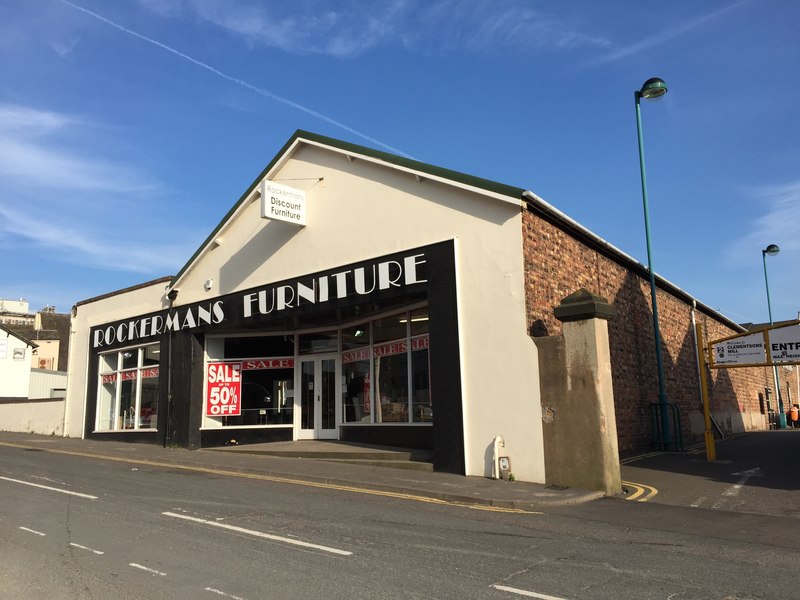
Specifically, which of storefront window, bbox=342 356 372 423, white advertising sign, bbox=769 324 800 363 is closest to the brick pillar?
white advertising sign, bbox=769 324 800 363

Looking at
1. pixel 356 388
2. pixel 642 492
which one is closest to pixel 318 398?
pixel 356 388

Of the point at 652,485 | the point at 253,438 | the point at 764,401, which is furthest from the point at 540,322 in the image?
the point at 764,401

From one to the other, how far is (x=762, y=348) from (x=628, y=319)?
3590 millimetres

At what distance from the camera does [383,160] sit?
48.7ft

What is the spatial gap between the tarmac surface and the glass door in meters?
0.74

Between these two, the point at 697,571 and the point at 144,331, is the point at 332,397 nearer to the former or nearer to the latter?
the point at 144,331

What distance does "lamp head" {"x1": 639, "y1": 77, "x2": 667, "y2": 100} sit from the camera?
16422mm

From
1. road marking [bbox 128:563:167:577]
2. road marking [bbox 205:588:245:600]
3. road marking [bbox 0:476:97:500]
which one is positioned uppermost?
road marking [bbox 0:476:97:500]

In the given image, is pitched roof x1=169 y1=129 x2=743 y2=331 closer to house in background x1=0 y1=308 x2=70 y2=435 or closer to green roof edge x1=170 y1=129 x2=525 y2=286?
green roof edge x1=170 y1=129 x2=525 y2=286

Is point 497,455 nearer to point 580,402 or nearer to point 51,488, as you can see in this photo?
point 580,402

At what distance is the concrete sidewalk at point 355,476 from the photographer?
1006cm

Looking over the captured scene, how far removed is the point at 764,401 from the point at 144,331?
32.5 m

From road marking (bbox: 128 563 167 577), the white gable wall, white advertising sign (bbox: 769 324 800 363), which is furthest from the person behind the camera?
white advertising sign (bbox: 769 324 800 363)

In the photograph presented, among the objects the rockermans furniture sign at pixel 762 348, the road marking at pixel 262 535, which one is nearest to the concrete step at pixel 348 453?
the road marking at pixel 262 535
